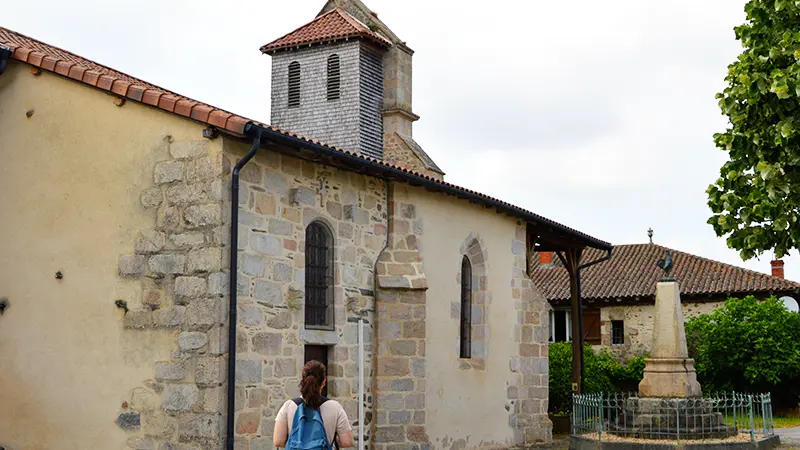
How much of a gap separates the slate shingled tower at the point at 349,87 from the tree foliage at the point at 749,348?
29.4ft

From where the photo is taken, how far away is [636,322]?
27.7 metres

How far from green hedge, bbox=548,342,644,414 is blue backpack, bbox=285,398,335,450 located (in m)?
15.1

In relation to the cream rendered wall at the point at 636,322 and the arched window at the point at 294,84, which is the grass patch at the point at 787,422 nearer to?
the cream rendered wall at the point at 636,322

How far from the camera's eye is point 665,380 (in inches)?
595

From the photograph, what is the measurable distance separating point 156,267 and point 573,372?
12.0 meters

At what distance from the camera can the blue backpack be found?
626 cm

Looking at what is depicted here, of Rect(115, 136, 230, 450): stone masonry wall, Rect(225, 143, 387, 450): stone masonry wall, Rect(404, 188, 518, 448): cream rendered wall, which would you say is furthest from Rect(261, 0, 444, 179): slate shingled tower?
Rect(115, 136, 230, 450): stone masonry wall

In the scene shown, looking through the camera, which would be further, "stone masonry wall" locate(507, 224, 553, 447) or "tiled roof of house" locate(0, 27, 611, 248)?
"stone masonry wall" locate(507, 224, 553, 447)

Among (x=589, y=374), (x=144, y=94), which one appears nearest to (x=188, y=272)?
(x=144, y=94)

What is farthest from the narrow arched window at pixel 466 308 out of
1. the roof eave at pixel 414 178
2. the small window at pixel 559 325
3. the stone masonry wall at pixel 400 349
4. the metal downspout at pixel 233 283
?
the small window at pixel 559 325

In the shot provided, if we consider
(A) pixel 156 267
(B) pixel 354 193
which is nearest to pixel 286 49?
(B) pixel 354 193

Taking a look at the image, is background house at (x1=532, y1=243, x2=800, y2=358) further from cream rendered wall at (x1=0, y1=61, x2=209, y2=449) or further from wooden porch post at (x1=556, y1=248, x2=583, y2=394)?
cream rendered wall at (x1=0, y1=61, x2=209, y2=449)

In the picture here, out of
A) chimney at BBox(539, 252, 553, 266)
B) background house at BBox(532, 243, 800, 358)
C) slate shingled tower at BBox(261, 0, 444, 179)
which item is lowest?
background house at BBox(532, 243, 800, 358)

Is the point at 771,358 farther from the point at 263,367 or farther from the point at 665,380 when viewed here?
the point at 263,367
